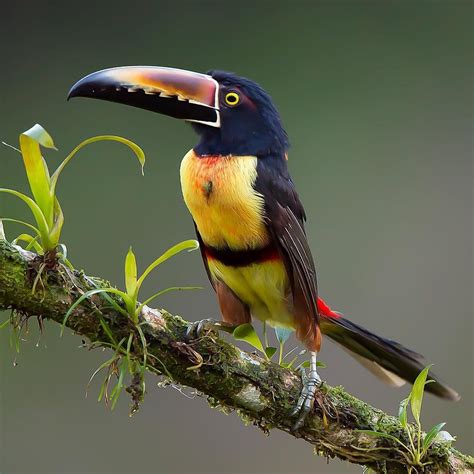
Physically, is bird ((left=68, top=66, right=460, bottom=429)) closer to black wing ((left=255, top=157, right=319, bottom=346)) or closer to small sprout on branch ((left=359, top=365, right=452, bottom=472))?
black wing ((left=255, top=157, right=319, bottom=346))

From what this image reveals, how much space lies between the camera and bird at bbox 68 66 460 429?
7.13 ft

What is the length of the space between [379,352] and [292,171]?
2.36 meters

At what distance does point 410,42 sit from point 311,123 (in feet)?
2.67

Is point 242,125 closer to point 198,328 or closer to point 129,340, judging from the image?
point 198,328

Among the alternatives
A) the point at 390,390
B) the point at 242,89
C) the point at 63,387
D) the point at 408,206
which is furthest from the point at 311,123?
the point at 242,89

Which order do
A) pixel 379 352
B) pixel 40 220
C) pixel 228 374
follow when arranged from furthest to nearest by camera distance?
pixel 379 352, pixel 228 374, pixel 40 220

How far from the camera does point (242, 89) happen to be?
91.7 inches

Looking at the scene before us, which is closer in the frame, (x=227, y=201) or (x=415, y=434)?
(x=415, y=434)

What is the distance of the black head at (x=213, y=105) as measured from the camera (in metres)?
2.16

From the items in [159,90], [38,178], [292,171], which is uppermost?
[159,90]

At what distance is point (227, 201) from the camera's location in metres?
2.17

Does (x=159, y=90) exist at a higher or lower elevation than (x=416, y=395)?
higher

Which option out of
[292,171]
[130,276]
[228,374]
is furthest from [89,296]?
[292,171]

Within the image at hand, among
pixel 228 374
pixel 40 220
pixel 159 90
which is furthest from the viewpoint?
pixel 159 90
